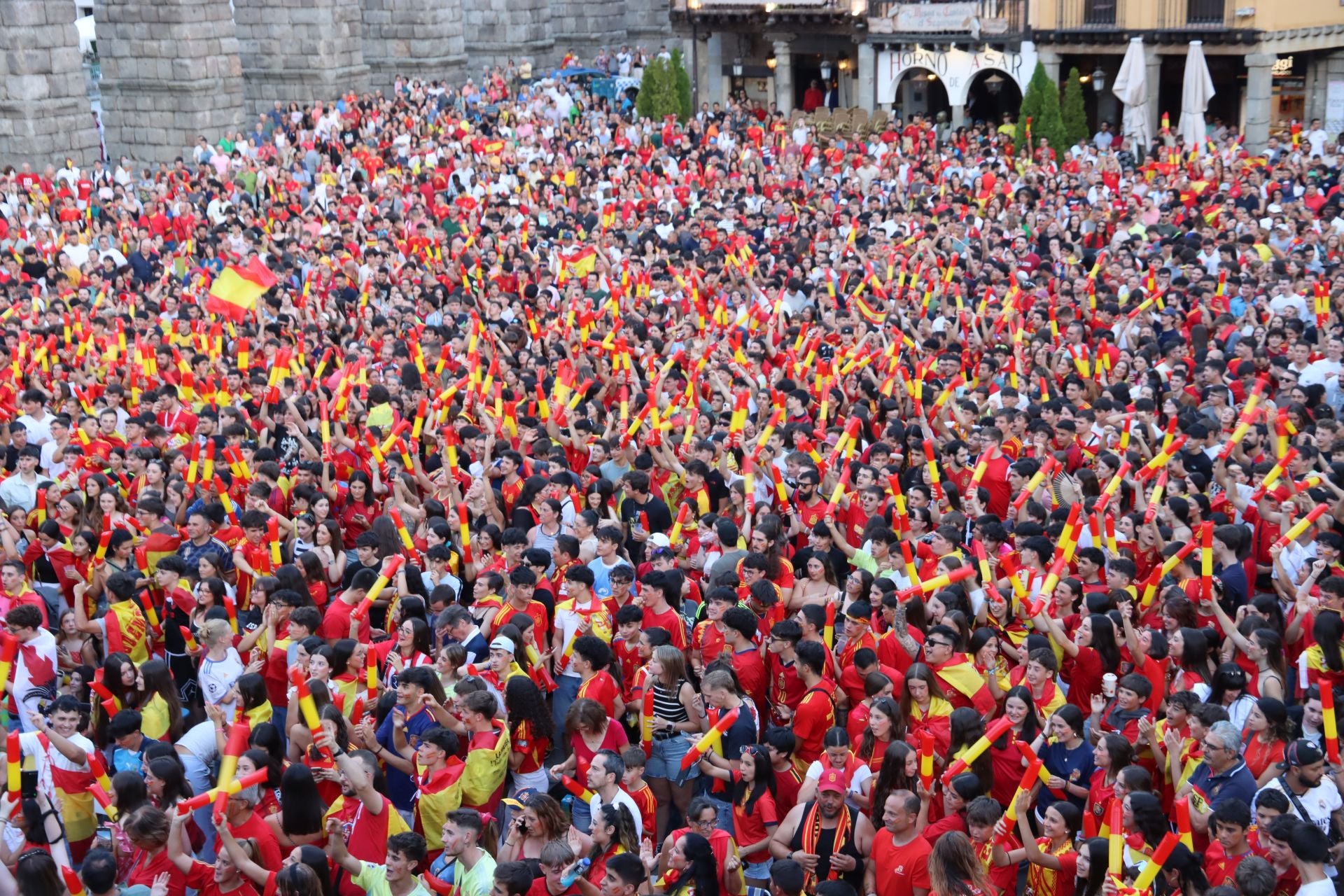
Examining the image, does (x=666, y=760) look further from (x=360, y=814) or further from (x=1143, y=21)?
(x=1143, y=21)

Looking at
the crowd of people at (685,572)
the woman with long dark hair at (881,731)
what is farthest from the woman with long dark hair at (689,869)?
the woman with long dark hair at (881,731)

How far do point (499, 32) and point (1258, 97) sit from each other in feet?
64.5

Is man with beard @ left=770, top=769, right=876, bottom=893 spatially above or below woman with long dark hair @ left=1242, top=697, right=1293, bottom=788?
below

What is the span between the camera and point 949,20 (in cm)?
3142

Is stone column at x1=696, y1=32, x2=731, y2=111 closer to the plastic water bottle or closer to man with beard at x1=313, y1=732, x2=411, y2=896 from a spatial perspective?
man with beard at x1=313, y1=732, x2=411, y2=896

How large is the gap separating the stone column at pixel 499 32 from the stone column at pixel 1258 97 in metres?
18.0

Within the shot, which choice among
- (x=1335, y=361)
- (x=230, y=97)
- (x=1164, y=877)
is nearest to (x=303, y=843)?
(x=1164, y=877)

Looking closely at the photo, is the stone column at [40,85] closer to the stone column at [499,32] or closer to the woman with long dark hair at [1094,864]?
the stone column at [499,32]

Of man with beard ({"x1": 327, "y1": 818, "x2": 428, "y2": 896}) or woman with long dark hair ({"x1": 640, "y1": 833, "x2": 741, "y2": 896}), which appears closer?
man with beard ({"x1": 327, "y1": 818, "x2": 428, "y2": 896})

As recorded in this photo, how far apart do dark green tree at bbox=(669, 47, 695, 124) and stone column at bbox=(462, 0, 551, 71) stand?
789cm

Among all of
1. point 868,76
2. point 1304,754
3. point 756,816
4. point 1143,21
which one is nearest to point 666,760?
point 756,816

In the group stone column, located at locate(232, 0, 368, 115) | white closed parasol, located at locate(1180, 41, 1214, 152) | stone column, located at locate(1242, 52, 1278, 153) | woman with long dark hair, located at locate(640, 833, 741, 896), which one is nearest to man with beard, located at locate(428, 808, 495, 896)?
woman with long dark hair, located at locate(640, 833, 741, 896)

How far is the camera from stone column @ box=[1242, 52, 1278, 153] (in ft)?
89.7

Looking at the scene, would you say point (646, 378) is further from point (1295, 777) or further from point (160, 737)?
point (1295, 777)
